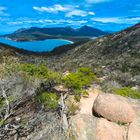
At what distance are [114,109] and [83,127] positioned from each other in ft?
5.66

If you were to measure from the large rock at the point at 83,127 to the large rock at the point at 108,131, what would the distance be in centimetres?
21

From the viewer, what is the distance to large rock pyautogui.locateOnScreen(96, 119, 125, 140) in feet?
42.9

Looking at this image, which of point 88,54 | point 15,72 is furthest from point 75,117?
point 88,54

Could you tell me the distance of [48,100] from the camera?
15.8 m

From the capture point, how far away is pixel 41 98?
54.8 feet

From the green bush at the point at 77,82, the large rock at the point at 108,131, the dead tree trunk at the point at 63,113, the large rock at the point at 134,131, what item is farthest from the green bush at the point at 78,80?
the large rock at the point at 134,131

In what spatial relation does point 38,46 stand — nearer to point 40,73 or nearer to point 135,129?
point 40,73

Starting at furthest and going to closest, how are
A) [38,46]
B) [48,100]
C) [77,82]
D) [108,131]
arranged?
[38,46] → [77,82] → [48,100] → [108,131]

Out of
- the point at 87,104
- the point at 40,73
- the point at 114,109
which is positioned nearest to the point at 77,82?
the point at 87,104

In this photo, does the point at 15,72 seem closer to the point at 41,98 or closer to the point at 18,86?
the point at 18,86

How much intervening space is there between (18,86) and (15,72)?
4.83ft

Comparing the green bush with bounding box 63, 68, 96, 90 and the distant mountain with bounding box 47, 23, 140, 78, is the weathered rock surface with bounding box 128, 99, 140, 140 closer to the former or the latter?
the green bush with bounding box 63, 68, 96, 90

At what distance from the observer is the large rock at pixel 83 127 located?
13.0m

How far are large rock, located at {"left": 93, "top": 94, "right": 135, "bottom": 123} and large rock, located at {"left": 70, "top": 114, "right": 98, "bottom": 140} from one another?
56 centimetres
